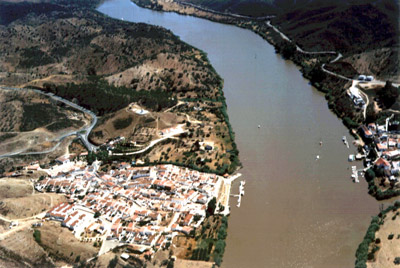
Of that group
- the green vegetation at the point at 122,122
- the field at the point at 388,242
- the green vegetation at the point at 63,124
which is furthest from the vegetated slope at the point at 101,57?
the field at the point at 388,242

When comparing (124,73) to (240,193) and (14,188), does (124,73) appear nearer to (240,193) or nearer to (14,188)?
(14,188)

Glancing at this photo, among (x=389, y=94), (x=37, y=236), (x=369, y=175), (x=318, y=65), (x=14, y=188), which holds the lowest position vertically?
(x=14, y=188)

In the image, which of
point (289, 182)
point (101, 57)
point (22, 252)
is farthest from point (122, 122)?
point (101, 57)

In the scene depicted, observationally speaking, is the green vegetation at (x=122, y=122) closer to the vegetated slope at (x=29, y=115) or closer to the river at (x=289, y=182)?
the vegetated slope at (x=29, y=115)

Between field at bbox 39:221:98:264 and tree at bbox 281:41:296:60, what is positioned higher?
tree at bbox 281:41:296:60

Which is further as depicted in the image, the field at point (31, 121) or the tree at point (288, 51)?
the tree at point (288, 51)

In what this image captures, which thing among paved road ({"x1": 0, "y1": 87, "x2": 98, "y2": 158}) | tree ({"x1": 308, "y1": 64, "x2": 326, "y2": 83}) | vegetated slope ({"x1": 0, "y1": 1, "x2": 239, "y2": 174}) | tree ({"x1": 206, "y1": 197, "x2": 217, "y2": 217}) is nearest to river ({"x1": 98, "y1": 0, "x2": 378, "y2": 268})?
tree ({"x1": 308, "y1": 64, "x2": 326, "y2": 83})

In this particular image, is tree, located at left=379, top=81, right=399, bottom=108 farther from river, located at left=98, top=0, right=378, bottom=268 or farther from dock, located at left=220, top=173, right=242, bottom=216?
dock, located at left=220, top=173, right=242, bottom=216
